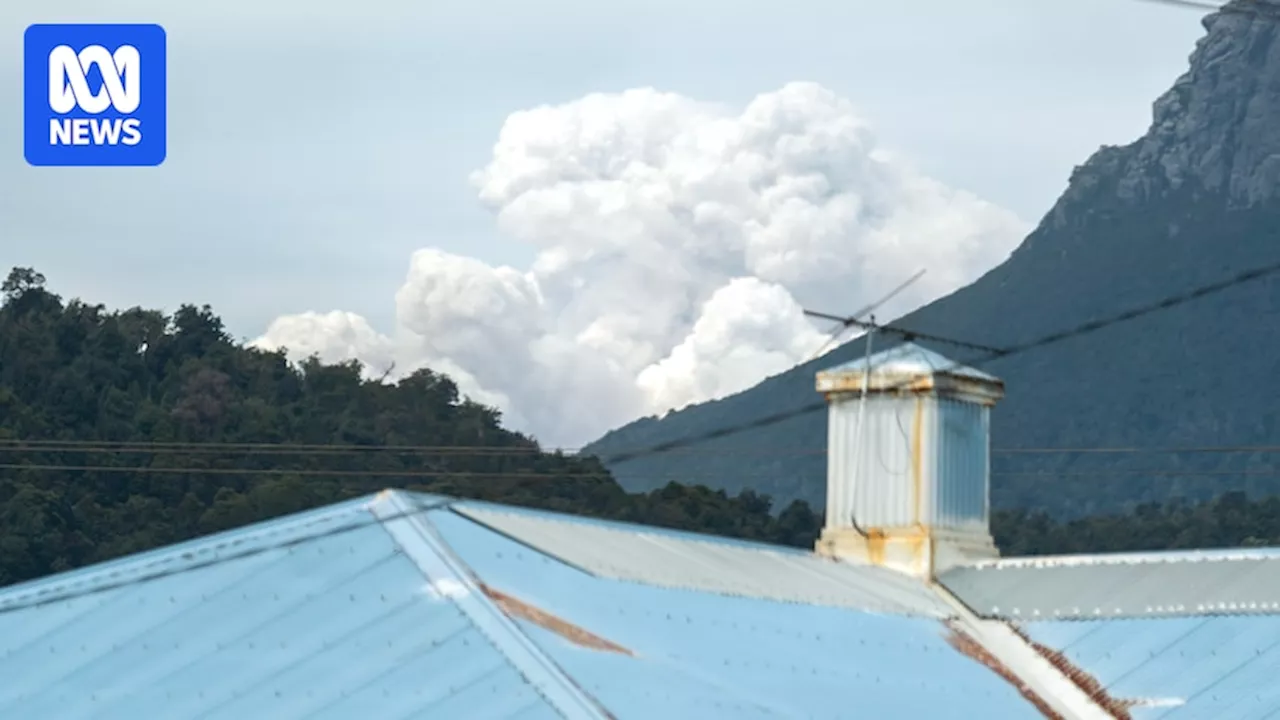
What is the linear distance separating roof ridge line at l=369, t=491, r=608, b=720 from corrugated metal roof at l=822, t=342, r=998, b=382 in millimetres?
6857

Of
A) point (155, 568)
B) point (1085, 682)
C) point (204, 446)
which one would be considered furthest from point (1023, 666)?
point (204, 446)

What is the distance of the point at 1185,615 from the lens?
63.2ft

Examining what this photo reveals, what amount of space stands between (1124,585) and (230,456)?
5957 centimetres

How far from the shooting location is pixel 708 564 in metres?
19.3

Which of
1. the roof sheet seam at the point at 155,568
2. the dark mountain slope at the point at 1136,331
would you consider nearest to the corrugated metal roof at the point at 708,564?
the roof sheet seam at the point at 155,568

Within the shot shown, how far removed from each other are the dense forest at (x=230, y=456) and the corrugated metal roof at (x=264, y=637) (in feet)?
145

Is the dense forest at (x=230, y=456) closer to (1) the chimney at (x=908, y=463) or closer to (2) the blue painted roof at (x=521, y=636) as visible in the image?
(1) the chimney at (x=908, y=463)

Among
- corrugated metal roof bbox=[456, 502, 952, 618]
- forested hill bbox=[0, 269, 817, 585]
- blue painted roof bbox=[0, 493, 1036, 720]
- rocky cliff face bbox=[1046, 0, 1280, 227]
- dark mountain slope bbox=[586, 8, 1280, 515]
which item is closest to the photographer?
blue painted roof bbox=[0, 493, 1036, 720]

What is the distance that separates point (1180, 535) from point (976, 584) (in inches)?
2682

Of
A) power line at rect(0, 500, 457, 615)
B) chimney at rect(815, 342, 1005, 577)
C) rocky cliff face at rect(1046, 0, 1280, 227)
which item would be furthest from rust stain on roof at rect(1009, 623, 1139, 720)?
rocky cliff face at rect(1046, 0, 1280, 227)

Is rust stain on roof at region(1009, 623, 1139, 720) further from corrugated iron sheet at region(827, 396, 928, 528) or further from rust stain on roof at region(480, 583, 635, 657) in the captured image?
rust stain on roof at region(480, 583, 635, 657)

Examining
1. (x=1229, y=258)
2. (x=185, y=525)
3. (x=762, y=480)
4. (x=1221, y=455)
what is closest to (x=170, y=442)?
(x=185, y=525)

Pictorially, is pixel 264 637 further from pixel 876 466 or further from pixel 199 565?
pixel 876 466

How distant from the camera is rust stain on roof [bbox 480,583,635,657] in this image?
51.5 ft
